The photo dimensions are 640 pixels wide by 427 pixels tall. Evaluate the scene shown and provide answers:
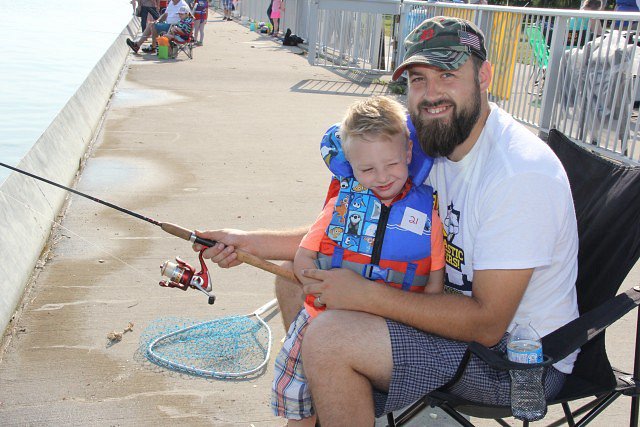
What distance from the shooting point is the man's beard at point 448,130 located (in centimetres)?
257

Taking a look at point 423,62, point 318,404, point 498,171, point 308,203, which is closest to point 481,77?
point 423,62

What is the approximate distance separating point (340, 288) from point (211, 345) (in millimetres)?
1445

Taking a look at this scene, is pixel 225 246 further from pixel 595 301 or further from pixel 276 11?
pixel 276 11

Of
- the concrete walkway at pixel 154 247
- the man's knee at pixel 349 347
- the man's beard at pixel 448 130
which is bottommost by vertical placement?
the concrete walkway at pixel 154 247

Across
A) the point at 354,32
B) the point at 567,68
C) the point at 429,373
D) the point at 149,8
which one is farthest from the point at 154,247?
the point at 149,8

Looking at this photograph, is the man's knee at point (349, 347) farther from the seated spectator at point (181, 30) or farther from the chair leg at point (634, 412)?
the seated spectator at point (181, 30)

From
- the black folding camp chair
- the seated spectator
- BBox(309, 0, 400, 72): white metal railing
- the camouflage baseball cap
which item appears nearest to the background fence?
BBox(309, 0, 400, 72): white metal railing

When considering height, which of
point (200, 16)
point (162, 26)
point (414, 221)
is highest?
point (414, 221)

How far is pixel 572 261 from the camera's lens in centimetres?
254

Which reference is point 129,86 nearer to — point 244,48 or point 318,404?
point 244,48

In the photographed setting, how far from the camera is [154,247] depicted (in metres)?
4.98

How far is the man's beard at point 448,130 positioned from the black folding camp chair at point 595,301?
628mm

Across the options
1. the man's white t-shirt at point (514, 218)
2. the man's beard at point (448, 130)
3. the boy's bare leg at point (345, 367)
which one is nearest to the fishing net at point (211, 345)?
the boy's bare leg at point (345, 367)

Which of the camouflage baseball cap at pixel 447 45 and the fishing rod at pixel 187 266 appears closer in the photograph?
the camouflage baseball cap at pixel 447 45
